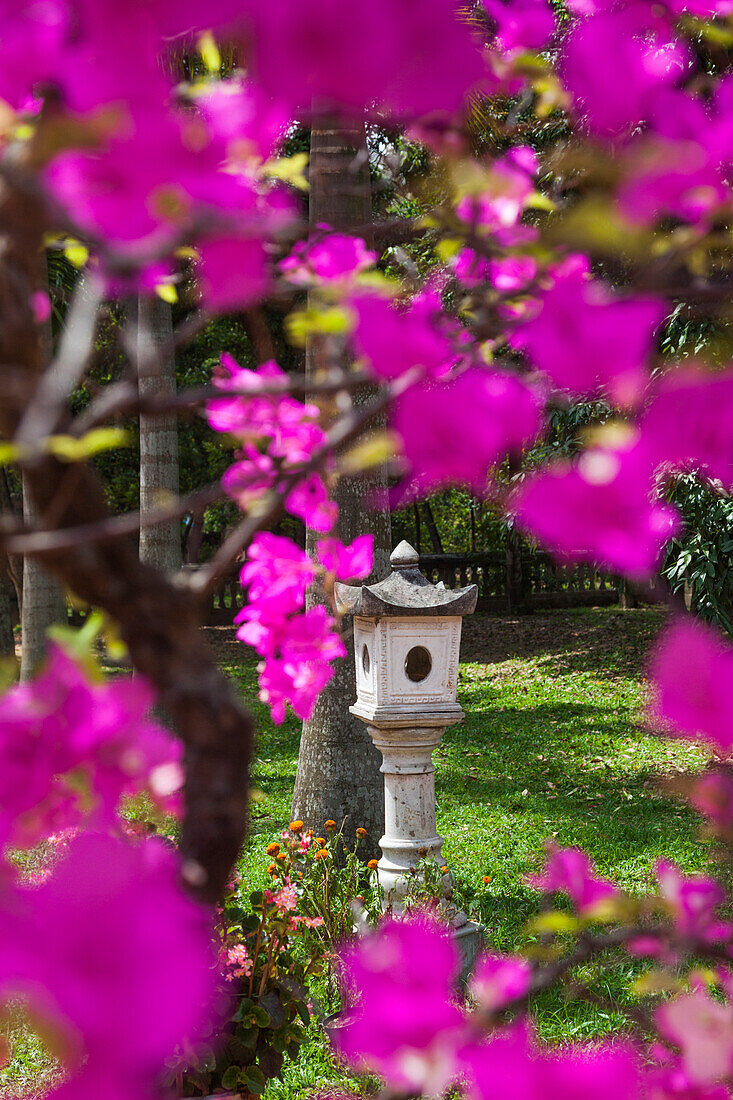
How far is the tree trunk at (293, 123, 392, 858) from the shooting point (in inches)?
201

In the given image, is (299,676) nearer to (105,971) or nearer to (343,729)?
(105,971)

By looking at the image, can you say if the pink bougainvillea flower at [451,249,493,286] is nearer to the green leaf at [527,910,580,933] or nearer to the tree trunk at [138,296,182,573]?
the green leaf at [527,910,580,933]

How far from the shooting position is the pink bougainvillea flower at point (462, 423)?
0.68 m

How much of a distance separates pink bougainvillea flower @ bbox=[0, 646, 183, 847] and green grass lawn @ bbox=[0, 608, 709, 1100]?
8.84 ft

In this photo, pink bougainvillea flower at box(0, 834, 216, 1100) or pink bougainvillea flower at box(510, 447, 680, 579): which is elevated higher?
pink bougainvillea flower at box(510, 447, 680, 579)

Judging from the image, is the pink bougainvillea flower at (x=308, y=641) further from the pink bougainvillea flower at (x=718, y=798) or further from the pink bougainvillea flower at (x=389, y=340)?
the pink bougainvillea flower at (x=389, y=340)

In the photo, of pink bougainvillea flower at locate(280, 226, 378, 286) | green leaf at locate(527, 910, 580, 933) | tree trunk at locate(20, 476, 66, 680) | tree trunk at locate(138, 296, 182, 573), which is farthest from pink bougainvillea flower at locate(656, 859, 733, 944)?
tree trunk at locate(20, 476, 66, 680)

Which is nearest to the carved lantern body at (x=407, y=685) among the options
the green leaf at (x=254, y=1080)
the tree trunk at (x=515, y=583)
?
the green leaf at (x=254, y=1080)

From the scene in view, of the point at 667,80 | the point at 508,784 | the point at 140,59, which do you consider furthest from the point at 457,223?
the point at 508,784

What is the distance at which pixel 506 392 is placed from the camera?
70cm

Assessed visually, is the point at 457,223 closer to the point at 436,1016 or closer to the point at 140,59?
the point at 140,59

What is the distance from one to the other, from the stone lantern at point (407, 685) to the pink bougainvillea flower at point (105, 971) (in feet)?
10.8

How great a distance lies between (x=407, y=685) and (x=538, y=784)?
3.52 meters

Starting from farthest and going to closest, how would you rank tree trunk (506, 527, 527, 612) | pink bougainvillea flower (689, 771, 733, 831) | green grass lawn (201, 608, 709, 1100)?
tree trunk (506, 527, 527, 612) → green grass lawn (201, 608, 709, 1100) → pink bougainvillea flower (689, 771, 733, 831)
